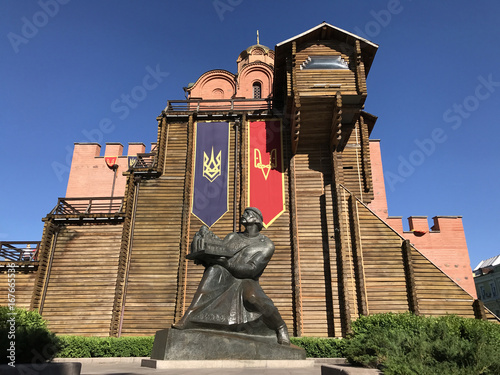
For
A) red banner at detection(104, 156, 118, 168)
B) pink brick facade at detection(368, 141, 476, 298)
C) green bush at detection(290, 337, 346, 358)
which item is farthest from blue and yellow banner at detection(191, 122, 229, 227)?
pink brick facade at detection(368, 141, 476, 298)

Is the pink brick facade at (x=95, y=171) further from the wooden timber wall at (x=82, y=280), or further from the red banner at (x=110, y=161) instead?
the wooden timber wall at (x=82, y=280)

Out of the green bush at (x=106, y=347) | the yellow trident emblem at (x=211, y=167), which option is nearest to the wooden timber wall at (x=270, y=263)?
the yellow trident emblem at (x=211, y=167)

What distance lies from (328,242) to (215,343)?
37.7 ft

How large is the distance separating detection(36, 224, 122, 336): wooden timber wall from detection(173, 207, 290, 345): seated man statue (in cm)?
1163

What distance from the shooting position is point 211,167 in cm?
1891

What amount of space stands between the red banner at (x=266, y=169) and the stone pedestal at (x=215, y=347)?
37.7 feet

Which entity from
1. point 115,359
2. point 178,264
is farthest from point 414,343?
point 178,264

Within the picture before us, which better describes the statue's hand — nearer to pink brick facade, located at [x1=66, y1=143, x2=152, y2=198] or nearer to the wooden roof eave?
the wooden roof eave

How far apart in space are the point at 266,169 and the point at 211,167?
2908 mm

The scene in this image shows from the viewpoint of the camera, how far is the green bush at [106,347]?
41.3ft

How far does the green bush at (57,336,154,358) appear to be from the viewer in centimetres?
1259

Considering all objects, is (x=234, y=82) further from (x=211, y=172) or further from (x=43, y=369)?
(x=43, y=369)

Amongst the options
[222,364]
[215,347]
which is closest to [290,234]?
[215,347]

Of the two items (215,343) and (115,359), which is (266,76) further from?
(215,343)
